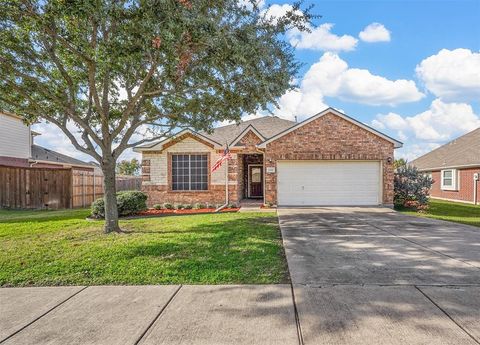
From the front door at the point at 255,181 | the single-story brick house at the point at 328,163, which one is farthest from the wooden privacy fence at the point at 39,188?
the front door at the point at 255,181

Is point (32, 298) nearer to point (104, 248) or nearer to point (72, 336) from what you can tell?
point (72, 336)

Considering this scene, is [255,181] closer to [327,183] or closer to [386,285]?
[327,183]

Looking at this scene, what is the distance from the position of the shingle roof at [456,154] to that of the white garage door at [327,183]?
899 cm

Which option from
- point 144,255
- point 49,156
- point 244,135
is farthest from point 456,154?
point 49,156

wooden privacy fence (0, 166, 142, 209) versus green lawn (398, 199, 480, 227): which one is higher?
wooden privacy fence (0, 166, 142, 209)

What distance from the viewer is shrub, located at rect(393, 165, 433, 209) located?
15.8m

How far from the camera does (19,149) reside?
72.9ft

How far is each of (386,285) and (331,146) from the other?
11.4 metres

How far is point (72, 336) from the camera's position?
11.1 ft

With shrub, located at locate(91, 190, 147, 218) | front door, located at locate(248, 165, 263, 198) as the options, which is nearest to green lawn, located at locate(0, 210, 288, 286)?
shrub, located at locate(91, 190, 147, 218)

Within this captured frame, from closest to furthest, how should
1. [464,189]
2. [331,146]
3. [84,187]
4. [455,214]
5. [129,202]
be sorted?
1. [129,202]
2. [455,214]
3. [331,146]
4. [84,187]
5. [464,189]

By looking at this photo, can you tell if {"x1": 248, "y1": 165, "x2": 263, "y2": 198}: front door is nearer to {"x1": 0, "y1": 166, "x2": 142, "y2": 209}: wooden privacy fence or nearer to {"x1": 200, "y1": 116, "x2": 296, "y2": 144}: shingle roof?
{"x1": 200, "y1": 116, "x2": 296, "y2": 144}: shingle roof

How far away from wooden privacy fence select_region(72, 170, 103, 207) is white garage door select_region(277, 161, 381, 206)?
35.8 feet

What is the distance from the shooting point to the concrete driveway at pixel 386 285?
336 cm
